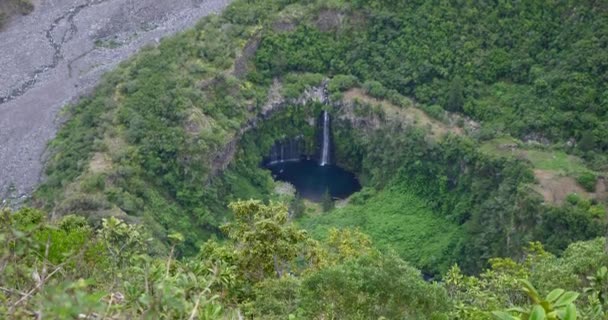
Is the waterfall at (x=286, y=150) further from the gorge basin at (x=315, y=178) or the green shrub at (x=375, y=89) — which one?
the green shrub at (x=375, y=89)

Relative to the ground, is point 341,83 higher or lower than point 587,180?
higher

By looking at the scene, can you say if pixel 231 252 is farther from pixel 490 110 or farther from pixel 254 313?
pixel 490 110

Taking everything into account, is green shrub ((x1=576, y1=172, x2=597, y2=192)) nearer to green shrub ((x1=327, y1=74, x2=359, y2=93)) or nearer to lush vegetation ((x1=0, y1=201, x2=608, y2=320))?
lush vegetation ((x1=0, y1=201, x2=608, y2=320))

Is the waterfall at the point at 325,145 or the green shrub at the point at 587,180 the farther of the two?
the waterfall at the point at 325,145

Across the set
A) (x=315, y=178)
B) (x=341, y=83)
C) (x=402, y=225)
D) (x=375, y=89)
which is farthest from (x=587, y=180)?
(x=315, y=178)

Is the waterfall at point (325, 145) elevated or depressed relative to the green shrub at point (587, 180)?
depressed

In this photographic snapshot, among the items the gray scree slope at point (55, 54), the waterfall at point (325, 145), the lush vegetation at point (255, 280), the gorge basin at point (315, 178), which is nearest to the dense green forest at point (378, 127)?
the waterfall at point (325, 145)

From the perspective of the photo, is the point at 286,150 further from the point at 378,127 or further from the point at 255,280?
the point at 255,280
